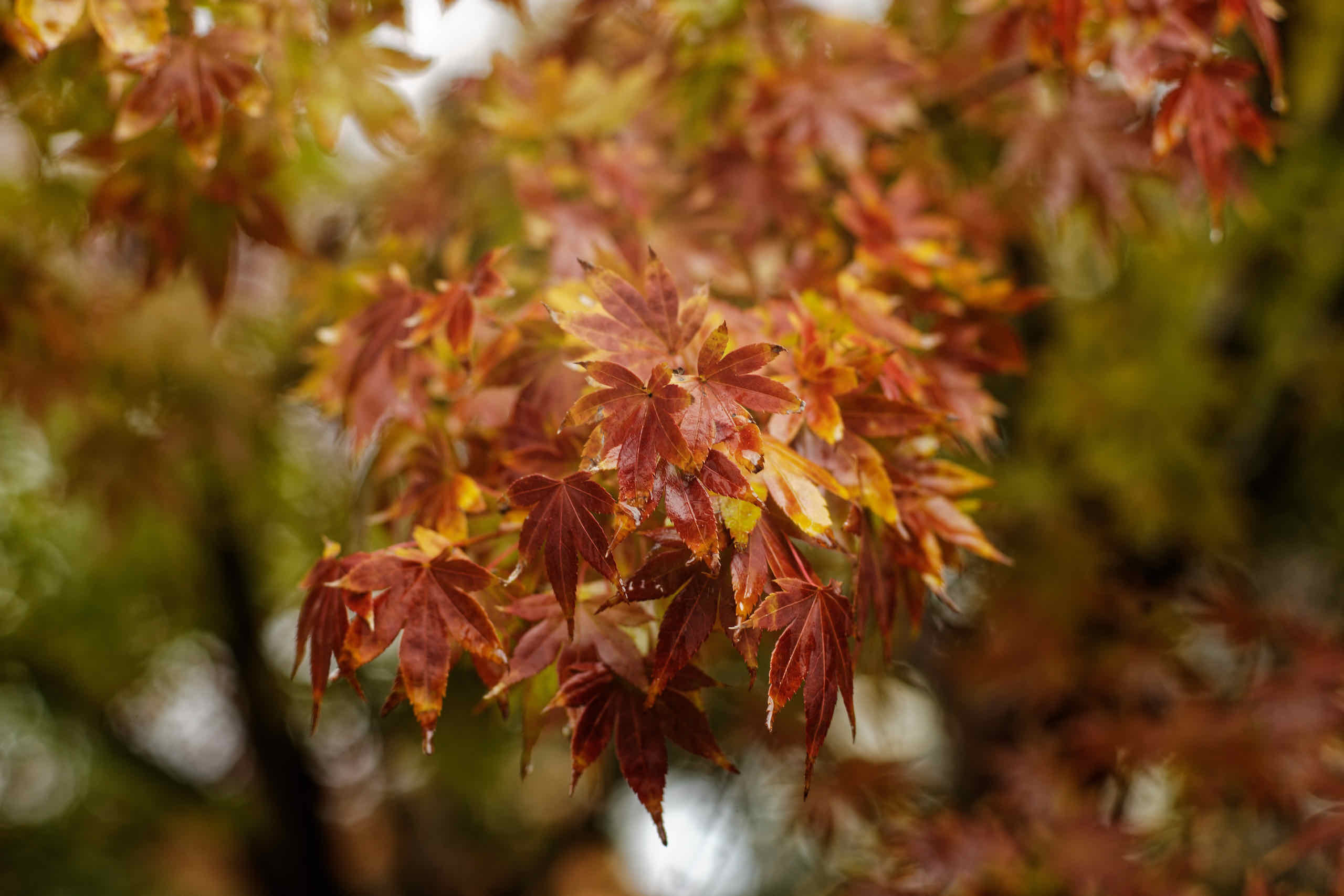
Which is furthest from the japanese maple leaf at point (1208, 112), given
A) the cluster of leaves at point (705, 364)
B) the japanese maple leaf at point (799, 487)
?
the japanese maple leaf at point (799, 487)

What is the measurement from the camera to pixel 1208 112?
4.23ft

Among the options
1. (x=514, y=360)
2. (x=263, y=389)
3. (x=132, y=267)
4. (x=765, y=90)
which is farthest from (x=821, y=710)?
(x=132, y=267)

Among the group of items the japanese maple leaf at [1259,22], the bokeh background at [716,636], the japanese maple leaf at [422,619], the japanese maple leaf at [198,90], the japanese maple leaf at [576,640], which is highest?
the japanese maple leaf at [1259,22]

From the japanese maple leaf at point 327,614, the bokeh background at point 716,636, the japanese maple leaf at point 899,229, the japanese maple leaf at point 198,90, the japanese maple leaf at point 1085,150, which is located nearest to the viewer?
the japanese maple leaf at point 327,614

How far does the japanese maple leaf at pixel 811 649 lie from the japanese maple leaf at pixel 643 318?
0.27 m

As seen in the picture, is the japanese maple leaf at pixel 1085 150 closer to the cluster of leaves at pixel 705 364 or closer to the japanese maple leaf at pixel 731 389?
the cluster of leaves at pixel 705 364

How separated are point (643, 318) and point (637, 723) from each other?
41 centimetres

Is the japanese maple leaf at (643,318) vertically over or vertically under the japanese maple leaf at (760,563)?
over

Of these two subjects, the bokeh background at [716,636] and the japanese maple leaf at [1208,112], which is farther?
the bokeh background at [716,636]

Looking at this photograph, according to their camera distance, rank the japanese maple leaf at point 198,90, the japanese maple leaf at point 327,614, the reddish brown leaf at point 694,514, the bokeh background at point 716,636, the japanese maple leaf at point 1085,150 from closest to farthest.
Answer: the reddish brown leaf at point 694,514
the japanese maple leaf at point 327,614
the japanese maple leaf at point 198,90
the japanese maple leaf at point 1085,150
the bokeh background at point 716,636

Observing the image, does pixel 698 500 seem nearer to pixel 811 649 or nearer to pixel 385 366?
pixel 811 649

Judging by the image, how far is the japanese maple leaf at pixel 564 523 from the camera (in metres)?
0.82

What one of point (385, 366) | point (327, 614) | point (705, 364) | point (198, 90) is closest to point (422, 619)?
point (327, 614)

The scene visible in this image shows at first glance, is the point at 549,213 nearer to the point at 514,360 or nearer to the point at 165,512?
the point at 514,360
